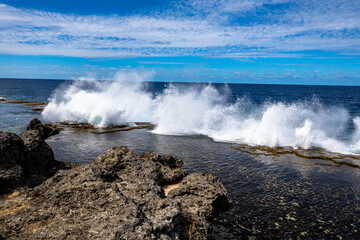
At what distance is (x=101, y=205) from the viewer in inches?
197

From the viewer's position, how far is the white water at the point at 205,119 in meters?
20.0

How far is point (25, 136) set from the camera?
10.7m

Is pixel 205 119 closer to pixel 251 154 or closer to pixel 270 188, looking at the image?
pixel 251 154

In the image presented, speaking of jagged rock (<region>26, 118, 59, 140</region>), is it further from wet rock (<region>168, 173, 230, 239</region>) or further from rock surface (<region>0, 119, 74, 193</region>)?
wet rock (<region>168, 173, 230, 239</region>)

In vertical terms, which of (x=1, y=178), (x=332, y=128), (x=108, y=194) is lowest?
(x=332, y=128)

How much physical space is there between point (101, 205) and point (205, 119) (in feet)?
74.2

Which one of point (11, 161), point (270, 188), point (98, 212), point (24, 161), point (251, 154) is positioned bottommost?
point (251, 154)

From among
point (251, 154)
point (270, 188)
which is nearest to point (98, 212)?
point (270, 188)

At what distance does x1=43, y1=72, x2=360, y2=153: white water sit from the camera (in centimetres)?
2002

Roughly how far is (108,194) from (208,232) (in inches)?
103

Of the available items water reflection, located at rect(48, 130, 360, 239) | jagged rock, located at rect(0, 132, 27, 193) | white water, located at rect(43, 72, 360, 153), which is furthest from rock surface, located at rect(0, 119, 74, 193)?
white water, located at rect(43, 72, 360, 153)

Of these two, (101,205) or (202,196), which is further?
(202,196)

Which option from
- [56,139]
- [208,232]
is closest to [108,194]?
[208,232]

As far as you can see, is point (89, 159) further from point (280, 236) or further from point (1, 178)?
point (280, 236)
